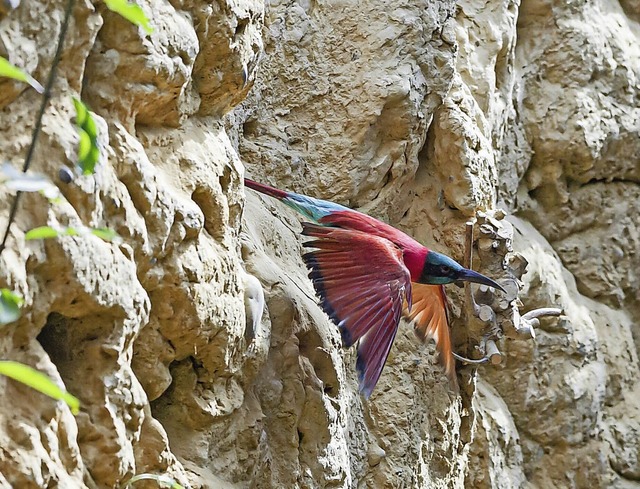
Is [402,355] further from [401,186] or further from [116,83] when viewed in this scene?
[116,83]

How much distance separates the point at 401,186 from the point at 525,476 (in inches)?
45.8

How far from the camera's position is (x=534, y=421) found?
320cm

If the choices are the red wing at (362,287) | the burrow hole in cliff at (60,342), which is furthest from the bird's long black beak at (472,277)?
the burrow hole in cliff at (60,342)

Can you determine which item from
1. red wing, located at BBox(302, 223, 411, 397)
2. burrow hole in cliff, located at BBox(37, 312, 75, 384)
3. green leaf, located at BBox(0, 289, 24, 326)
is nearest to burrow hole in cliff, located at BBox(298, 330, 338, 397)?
red wing, located at BBox(302, 223, 411, 397)

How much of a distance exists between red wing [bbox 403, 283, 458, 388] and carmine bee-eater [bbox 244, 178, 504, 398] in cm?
19

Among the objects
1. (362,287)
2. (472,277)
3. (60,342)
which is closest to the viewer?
(60,342)

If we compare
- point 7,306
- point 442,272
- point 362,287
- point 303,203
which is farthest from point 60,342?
point 442,272

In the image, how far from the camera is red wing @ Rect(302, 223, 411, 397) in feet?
6.49

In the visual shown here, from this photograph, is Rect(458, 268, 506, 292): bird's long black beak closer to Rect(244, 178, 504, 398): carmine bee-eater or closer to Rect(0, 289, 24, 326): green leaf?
Rect(244, 178, 504, 398): carmine bee-eater

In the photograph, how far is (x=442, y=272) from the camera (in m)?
2.23

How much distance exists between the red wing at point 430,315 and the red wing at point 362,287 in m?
0.37

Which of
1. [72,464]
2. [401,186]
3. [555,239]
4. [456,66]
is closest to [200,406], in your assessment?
[72,464]

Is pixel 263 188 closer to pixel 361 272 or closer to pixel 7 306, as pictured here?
pixel 361 272

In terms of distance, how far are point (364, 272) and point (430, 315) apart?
18.7 inches
